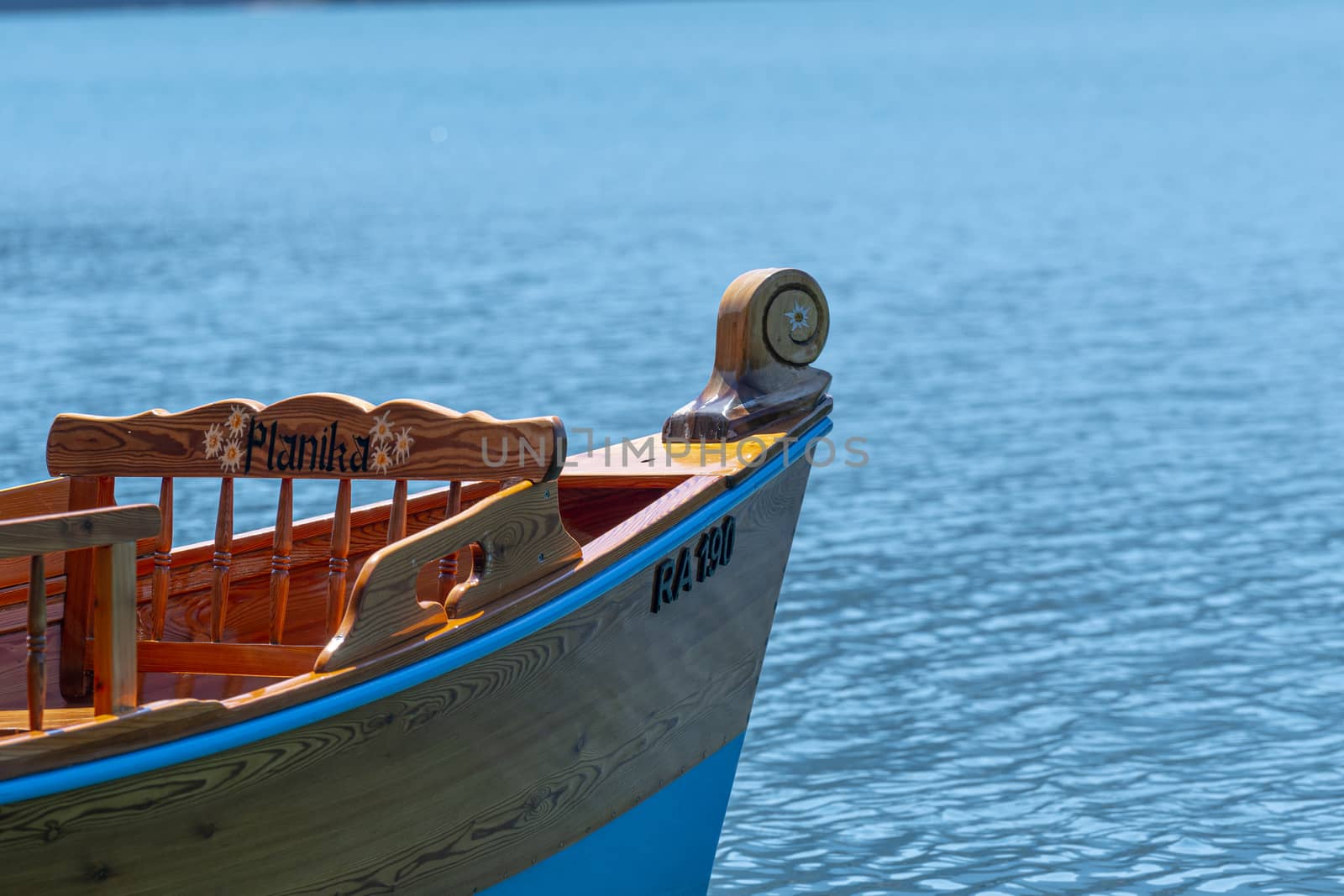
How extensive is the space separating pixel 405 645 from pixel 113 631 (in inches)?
30.6

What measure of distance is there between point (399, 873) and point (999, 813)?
3510mm

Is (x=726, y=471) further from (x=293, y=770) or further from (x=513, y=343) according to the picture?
(x=513, y=343)

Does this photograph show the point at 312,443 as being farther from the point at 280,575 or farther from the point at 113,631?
the point at 113,631

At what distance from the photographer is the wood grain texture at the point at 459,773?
4.49m

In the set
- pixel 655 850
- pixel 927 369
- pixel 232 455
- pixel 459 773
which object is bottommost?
pixel 655 850

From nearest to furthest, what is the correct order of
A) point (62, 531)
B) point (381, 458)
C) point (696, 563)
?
point (62, 531) < point (381, 458) < point (696, 563)

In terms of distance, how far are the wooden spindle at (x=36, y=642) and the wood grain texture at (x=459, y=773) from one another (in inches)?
14.5

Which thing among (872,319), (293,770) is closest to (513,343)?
(872,319)

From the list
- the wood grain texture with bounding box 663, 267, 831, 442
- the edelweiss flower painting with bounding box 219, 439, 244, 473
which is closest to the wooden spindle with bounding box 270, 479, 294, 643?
the edelweiss flower painting with bounding box 219, 439, 244, 473

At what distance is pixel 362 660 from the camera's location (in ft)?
16.1

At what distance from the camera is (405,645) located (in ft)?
16.4

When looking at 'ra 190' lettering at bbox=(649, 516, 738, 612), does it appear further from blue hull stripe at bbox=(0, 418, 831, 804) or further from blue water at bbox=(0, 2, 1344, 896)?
blue water at bbox=(0, 2, 1344, 896)

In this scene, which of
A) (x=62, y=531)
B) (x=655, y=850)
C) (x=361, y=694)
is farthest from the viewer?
(x=655, y=850)

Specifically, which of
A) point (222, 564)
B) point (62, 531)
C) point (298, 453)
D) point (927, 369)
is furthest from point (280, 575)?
point (927, 369)
